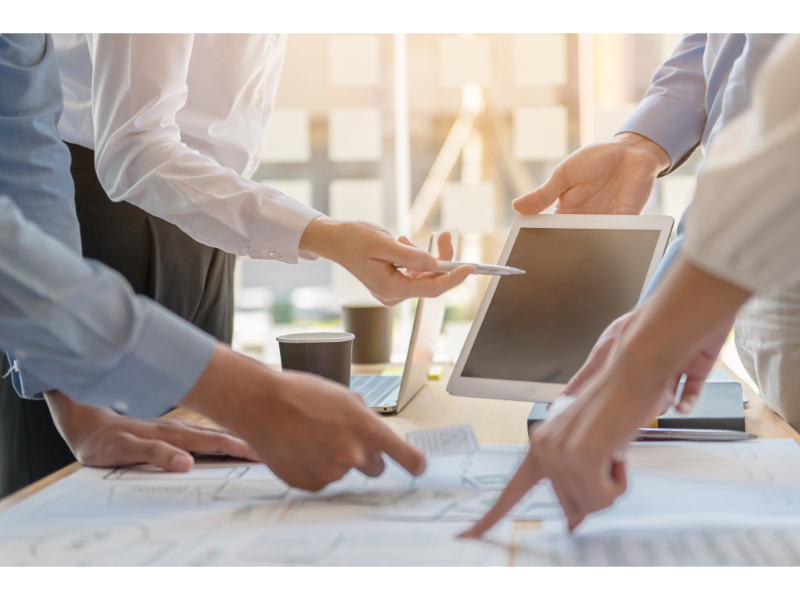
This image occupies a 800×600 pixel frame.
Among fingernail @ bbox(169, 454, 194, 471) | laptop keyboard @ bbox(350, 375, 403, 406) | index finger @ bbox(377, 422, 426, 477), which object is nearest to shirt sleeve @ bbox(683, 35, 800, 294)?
index finger @ bbox(377, 422, 426, 477)

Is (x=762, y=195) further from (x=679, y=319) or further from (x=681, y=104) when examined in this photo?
(x=681, y=104)

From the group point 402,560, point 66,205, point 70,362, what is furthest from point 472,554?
point 66,205

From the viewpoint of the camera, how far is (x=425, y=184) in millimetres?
3047

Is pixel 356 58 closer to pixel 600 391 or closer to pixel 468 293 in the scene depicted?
pixel 468 293

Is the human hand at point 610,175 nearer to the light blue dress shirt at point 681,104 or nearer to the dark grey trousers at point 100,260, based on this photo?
the light blue dress shirt at point 681,104

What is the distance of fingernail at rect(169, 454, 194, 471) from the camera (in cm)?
81

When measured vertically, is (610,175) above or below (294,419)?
above

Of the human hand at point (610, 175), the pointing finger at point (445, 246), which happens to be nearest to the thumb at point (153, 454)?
the pointing finger at point (445, 246)

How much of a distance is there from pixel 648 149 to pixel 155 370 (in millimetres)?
1020

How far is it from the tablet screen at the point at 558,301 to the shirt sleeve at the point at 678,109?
318 mm

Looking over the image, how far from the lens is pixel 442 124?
9.83 ft

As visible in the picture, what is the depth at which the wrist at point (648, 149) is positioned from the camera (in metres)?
1.30

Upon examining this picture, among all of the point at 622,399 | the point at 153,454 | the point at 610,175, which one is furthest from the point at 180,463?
the point at 610,175

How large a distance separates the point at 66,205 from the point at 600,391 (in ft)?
2.74
